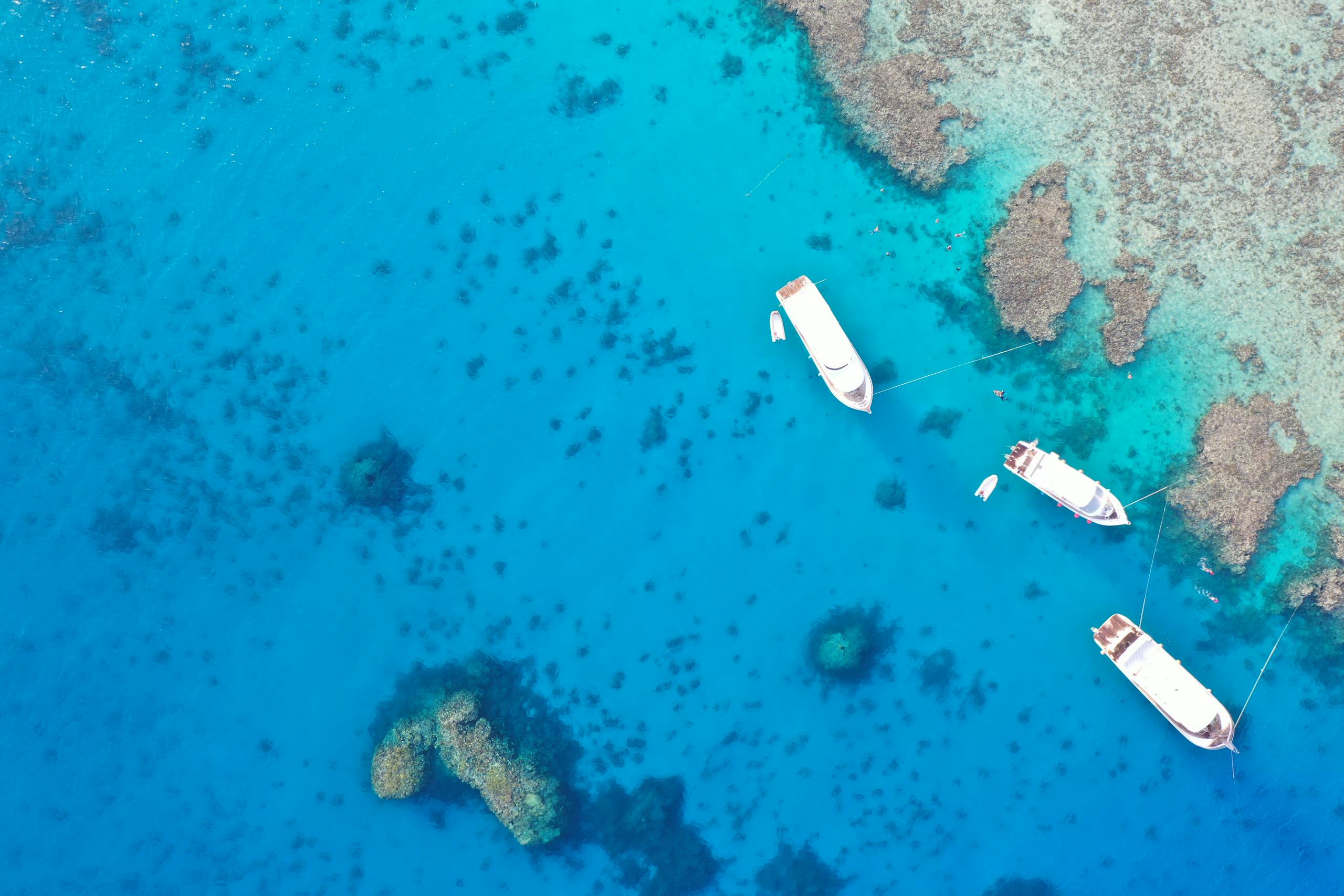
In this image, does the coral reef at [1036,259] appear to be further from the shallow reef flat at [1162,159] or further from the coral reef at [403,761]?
the coral reef at [403,761]

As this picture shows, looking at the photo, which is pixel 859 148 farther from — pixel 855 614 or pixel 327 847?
pixel 327 847

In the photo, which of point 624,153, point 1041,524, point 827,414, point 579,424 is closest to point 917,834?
point 1041,524

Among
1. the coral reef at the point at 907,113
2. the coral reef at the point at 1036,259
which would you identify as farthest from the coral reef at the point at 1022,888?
the coral reef at the point at 907,113

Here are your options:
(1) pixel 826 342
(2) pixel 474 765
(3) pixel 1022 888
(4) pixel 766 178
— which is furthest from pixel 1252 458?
(2) pixel 474 765

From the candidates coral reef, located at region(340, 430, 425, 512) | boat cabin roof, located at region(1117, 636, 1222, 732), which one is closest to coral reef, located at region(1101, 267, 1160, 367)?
boat cabin roof, located at region(1117, 636, 1222, 732)

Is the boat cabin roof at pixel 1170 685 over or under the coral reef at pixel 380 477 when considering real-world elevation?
under

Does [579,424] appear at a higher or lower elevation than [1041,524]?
higher
